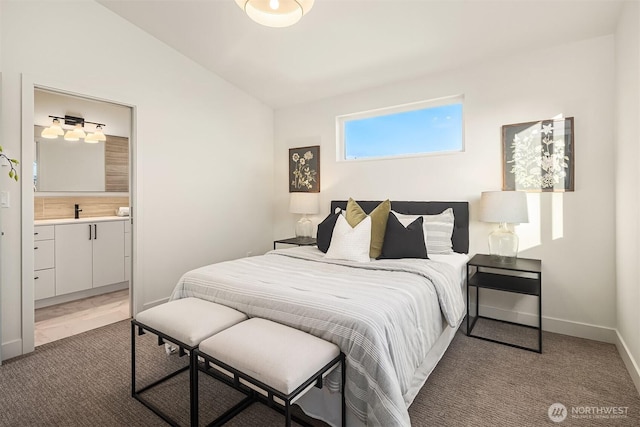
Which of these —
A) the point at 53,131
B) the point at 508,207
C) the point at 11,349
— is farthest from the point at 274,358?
the point at 53,131

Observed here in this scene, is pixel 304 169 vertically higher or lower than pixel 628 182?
higher

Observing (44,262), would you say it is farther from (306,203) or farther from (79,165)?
(306,203)

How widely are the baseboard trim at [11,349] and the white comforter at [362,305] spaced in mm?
1390

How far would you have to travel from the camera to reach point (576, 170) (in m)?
2.75

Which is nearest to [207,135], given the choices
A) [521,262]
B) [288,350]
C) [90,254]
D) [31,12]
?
[31,12]


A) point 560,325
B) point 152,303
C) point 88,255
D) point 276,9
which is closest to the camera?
point 276,9

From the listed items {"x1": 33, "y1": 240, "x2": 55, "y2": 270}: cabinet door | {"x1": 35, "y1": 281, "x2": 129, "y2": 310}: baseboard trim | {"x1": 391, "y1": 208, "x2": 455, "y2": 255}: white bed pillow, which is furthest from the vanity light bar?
{"x1": 391, "y1": 208, "x2": 455, "y2": 255}: white bed pillow

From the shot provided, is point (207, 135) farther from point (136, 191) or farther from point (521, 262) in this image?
point (521, 262)

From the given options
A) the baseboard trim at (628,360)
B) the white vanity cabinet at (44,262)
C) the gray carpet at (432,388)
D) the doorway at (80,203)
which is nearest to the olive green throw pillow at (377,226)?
the gray carpet at (432,388)

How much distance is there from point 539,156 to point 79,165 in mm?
5467

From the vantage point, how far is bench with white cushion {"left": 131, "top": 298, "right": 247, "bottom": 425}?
1651 mm

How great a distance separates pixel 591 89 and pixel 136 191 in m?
4.22

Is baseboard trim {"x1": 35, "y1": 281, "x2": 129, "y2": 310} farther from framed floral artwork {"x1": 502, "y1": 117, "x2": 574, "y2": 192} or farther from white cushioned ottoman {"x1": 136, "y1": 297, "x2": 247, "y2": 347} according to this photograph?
framed floral artwork {"x1": 502, "y1": 117, "x2": 574, "y2": 192}

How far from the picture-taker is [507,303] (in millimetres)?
3082
